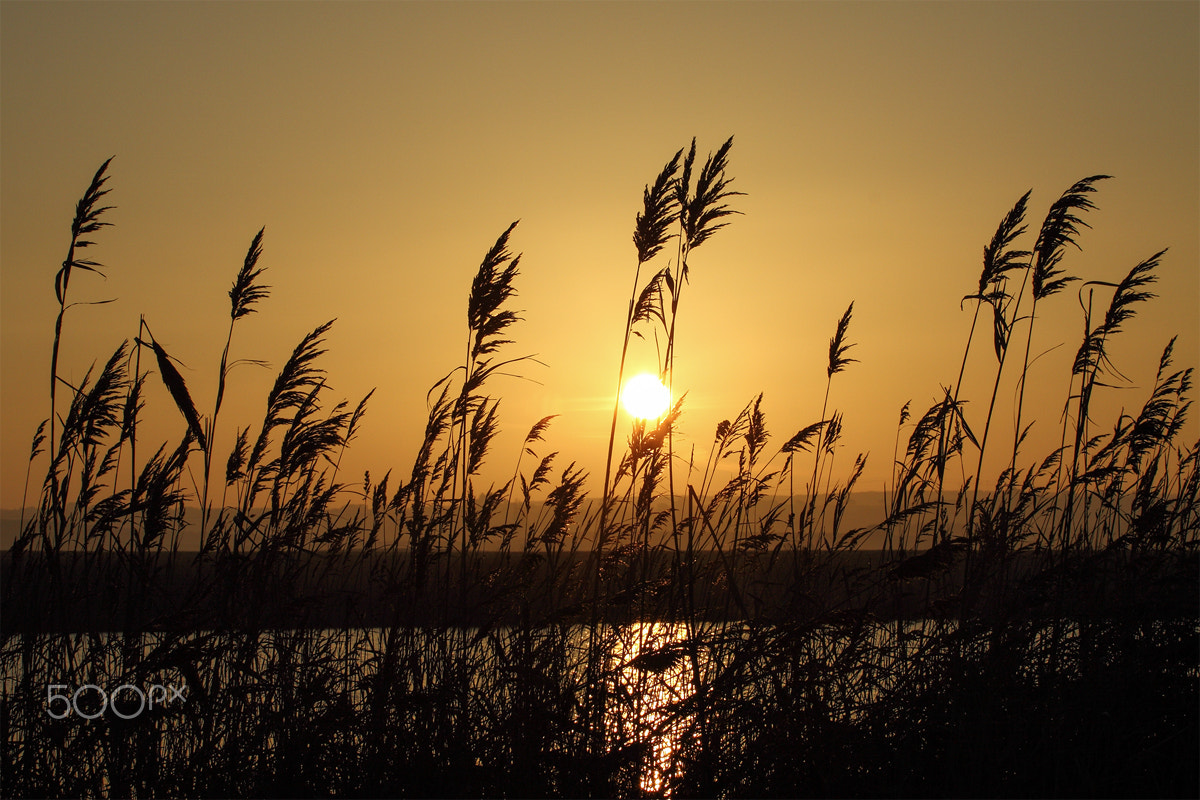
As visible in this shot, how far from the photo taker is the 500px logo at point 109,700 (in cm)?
318

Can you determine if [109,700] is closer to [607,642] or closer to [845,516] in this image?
[607,642]

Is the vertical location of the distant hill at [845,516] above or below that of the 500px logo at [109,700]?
above

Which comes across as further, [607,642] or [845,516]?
[845,516]

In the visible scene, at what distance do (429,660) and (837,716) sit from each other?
5.94 ft

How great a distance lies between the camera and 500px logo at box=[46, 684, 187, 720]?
3.18 meters

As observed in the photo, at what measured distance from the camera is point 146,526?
351 centimetres

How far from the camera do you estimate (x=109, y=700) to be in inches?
129

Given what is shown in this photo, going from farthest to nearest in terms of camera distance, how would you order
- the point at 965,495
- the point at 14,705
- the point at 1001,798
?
the point at 965,495 → the point at 14,705 → the point at 1001,798

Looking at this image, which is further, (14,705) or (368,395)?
(368,395)

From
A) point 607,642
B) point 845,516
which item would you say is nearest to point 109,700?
point 607,642

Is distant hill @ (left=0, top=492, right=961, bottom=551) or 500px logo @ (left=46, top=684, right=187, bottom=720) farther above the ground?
distant hill @ (left=0, top=492, right=961, bottom=551)

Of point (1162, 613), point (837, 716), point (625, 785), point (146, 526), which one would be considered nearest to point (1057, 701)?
point (837, 716)

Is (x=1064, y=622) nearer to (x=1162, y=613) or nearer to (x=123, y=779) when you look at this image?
(x=1162, y=613)

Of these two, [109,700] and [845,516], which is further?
[845,516]
